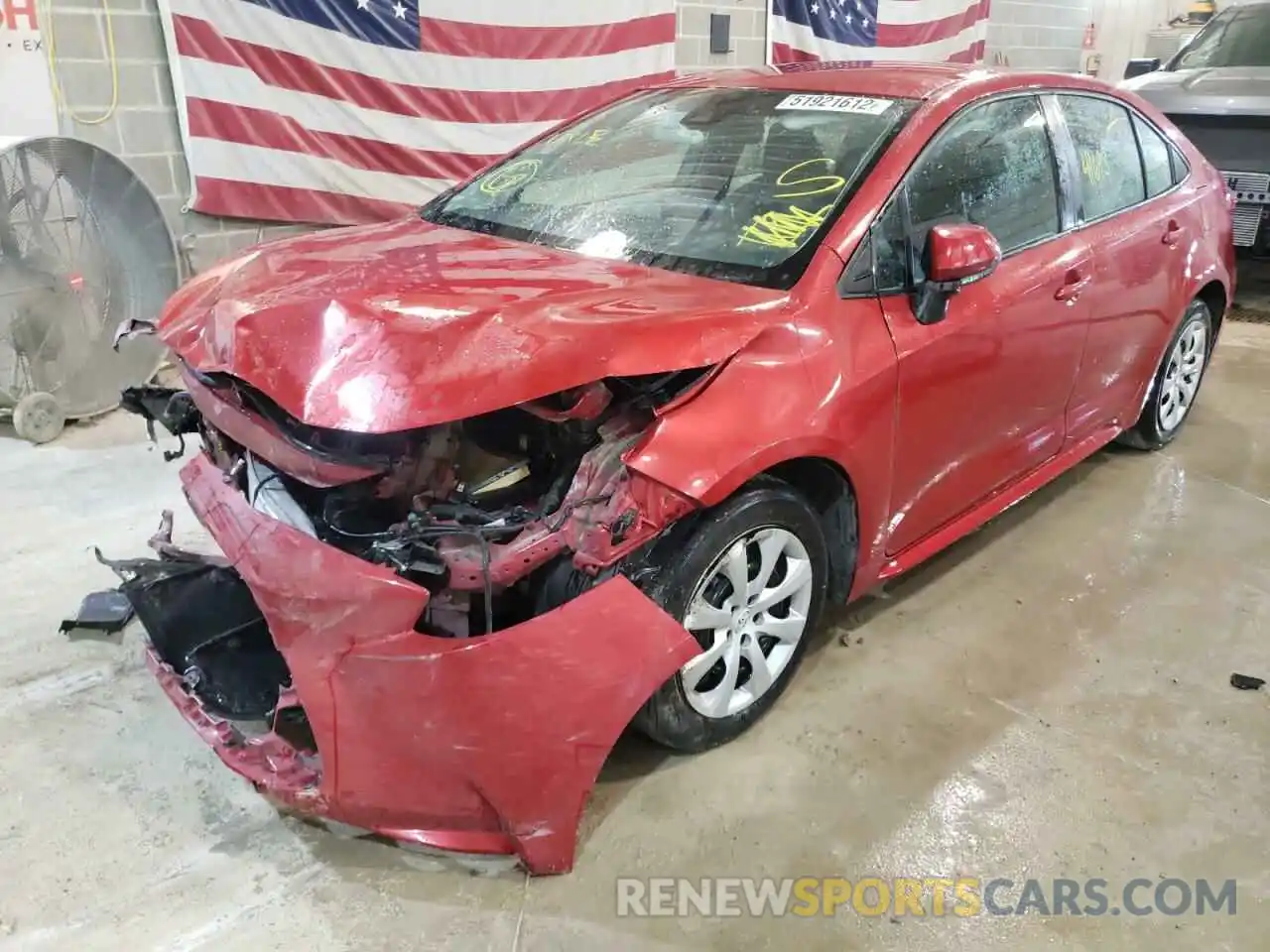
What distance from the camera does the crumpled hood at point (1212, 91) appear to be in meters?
6.07

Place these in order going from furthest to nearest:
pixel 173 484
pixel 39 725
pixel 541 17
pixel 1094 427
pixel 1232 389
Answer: pixel 541 17
pixel 1232 389
pixel 173 484
pixel 1094 427
pixel 39 725

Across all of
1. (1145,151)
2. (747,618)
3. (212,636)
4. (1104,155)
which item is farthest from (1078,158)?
(212,636)

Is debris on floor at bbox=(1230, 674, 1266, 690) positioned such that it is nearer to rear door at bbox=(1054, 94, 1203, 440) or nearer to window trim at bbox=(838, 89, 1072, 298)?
rear door at bbox=(1054, 94, 1203, 440)

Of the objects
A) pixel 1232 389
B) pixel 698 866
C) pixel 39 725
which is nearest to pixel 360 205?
pixel 39 725

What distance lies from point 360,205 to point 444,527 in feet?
12.5

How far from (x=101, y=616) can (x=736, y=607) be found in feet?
5.81

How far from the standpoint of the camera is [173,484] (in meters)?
3.61

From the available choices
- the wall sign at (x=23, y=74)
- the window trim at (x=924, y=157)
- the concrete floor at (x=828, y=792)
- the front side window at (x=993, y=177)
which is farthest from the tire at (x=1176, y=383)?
the wall sign at (x=23, y=74)

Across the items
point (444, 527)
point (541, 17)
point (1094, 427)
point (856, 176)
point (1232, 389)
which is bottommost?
point (1232, 389)

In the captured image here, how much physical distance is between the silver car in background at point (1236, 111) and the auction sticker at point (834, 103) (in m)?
4.26

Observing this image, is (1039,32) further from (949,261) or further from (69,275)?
(69,275)

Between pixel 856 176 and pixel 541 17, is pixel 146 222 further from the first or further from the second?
pixel 856 176

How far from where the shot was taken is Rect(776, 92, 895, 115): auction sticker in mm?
2547

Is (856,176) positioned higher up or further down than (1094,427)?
higher up
